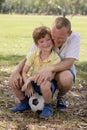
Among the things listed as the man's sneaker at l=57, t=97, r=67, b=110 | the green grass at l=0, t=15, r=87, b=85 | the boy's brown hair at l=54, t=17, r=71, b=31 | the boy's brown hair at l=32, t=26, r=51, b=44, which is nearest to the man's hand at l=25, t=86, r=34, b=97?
the man's sneaker at l=57, t=97, r=67, b=110

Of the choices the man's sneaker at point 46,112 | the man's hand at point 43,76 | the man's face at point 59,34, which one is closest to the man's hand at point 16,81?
the man's hand at point 43,76

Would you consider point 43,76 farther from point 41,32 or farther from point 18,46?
point 18,46

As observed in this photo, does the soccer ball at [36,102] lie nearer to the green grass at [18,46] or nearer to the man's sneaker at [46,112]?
the man's sneaker at [46,112]

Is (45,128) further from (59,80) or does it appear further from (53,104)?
(53,104)

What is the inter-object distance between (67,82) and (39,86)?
305 mm

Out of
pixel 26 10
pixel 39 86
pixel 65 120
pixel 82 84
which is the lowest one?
pixel 26 10

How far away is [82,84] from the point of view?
6902mm

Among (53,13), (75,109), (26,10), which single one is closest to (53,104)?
(75,109)

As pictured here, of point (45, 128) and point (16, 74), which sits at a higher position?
point (16, 74)

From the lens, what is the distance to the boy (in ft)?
14.7

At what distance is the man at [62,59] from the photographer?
4.49 metres

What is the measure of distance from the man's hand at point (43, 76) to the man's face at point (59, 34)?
323 millimetres

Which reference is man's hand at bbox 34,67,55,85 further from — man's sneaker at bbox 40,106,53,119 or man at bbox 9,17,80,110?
man's sneaker at bbox 40,106,53,119

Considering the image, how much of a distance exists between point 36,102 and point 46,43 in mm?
638
